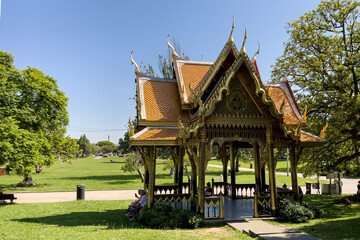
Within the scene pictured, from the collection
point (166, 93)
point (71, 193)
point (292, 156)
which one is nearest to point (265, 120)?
point (292, 156)

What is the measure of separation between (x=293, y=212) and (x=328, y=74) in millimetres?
9284

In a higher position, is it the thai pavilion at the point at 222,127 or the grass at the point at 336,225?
the thai pavilion at the point at 222,127

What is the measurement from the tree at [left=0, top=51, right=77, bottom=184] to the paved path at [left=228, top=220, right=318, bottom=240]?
46.1 ft

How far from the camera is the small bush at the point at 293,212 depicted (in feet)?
40.6

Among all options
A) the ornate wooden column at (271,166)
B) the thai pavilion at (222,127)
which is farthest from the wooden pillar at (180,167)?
the ornate wooden column at (271,166)

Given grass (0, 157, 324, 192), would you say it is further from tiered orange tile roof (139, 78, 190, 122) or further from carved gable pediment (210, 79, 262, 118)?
carved gable pediment (210, 79, 262, 118)

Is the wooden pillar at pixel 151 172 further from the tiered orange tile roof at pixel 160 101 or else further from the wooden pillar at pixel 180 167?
the wooden pillar at pixel 180 167

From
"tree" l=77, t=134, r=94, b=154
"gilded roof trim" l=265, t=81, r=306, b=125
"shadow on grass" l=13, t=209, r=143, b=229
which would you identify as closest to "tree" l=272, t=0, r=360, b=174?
"gilded roof trim" l=265, t=81, r=306, b=125

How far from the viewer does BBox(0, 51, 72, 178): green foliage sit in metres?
18.5

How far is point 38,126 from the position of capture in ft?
85.1

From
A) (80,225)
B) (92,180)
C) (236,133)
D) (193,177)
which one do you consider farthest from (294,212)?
(92,180)

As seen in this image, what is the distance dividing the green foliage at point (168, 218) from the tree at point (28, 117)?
33.7 feet

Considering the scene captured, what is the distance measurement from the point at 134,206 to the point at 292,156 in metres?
7.96

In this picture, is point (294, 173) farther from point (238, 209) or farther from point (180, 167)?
point (180, 167)
